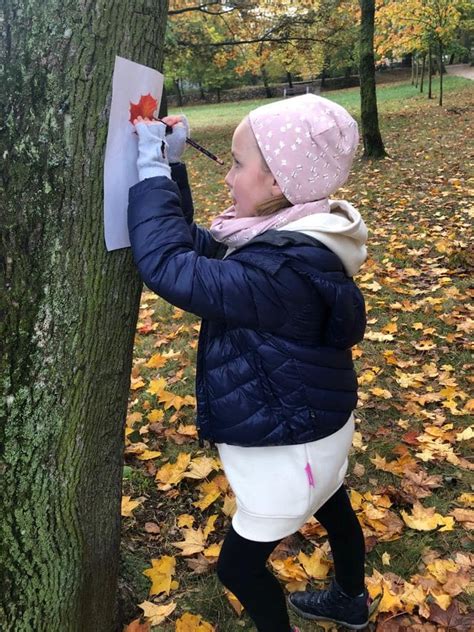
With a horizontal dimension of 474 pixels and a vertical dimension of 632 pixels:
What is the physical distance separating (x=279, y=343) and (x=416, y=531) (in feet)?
4.72

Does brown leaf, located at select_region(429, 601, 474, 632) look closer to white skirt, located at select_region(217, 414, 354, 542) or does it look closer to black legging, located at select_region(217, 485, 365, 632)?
black legging, located at select_region(217, 485, 365, 632)

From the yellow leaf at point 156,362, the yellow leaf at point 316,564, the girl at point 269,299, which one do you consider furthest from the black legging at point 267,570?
the yellow leaf at point 156,362

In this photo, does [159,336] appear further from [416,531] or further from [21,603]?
[21,603]

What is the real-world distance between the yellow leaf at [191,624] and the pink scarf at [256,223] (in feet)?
4.46

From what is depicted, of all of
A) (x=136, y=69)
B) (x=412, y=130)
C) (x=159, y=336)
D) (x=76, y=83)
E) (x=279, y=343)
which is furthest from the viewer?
(x=412, y=130)

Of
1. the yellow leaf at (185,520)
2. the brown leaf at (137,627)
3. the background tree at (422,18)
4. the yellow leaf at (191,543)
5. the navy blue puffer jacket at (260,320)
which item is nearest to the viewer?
the navy blue puffer jacket at (260,320)

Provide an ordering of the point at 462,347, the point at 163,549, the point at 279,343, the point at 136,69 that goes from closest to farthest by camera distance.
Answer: the point at 136,69
the point at 279,343
the point at 163,549
the point at 462,347

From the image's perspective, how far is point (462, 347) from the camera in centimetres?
370

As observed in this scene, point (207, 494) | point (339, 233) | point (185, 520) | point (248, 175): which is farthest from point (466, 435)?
point (248, 175)

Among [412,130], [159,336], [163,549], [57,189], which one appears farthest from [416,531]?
[412,130]

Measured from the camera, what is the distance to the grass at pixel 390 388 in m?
2.25

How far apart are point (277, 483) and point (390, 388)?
6.75ft

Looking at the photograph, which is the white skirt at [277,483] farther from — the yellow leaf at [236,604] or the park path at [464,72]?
the park path at [464,72]

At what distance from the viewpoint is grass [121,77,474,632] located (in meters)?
2.25
